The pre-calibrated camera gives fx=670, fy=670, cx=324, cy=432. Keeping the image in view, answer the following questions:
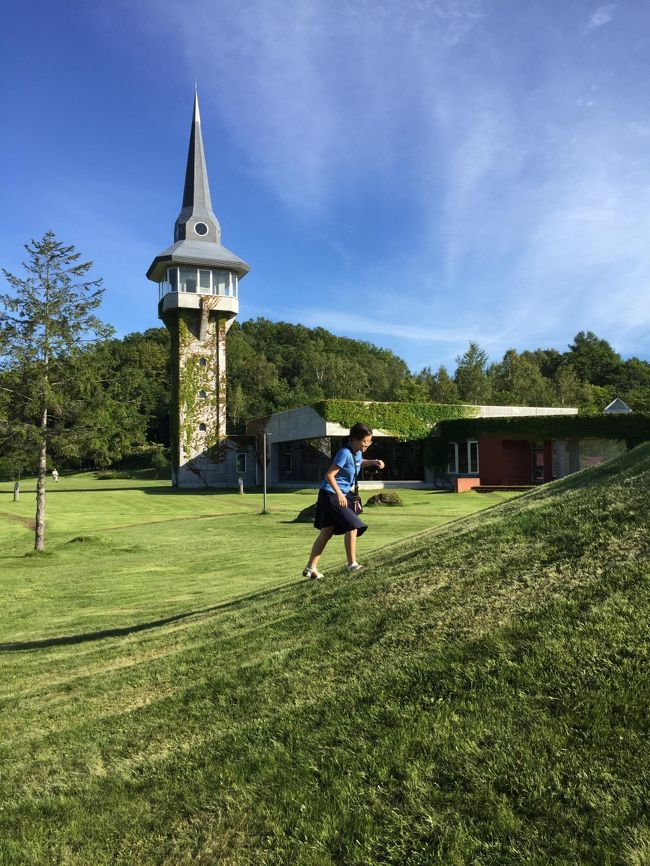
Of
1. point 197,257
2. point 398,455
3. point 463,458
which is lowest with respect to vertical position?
point 463,458

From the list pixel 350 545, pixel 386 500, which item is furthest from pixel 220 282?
pixel 350 545

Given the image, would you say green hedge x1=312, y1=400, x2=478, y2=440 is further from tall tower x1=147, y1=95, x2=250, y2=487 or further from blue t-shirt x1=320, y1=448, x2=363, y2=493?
blue t-shirt x1=320, y1=448, x2=363, y2=493

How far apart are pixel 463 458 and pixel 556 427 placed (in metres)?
6.66

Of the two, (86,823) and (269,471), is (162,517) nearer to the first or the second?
(269,471)

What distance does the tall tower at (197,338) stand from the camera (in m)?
48.6

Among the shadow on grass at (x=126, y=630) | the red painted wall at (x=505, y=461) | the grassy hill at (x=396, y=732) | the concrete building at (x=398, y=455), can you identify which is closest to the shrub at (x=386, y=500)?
the concrete building at (x=398, y=455)

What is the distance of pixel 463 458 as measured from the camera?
4294cm

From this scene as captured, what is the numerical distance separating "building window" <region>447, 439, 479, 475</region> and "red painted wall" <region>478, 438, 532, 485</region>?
0.95 m

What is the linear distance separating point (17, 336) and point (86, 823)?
17515mm

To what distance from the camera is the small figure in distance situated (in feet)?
23.2

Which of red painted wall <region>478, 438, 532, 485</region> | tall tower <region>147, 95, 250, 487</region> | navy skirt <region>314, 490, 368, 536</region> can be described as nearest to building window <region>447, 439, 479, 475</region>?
red painted wall <region>478, 438, 532, 485</region>

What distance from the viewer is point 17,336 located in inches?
727

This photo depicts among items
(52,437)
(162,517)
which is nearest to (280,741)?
(52,437)

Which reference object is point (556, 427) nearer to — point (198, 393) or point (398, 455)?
point (398, 455)
